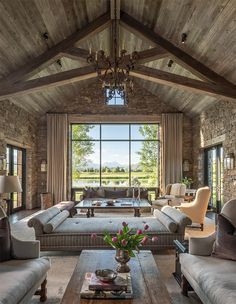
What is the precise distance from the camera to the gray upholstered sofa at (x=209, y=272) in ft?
8.06

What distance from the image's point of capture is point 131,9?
6676mm

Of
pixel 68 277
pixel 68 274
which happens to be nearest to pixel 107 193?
pixel 68 274

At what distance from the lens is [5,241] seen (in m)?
3.25

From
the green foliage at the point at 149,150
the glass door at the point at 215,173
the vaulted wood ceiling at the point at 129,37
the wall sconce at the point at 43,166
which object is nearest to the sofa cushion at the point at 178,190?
the glass door at the point at 215,173

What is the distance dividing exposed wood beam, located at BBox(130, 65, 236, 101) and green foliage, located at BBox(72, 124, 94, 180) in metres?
4.59

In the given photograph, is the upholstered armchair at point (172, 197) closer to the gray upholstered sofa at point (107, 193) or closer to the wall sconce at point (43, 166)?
the gray upholstered sofa at point (107, 193)

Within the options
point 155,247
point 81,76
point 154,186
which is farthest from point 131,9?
point 154,186

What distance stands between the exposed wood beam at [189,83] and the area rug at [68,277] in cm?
374

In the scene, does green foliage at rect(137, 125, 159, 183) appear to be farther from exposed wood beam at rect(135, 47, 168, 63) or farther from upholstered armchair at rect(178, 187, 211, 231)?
exposed wood beam at rect(135, 47, 168, 63)

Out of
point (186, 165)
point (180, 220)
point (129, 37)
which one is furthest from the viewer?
point (186, 165)

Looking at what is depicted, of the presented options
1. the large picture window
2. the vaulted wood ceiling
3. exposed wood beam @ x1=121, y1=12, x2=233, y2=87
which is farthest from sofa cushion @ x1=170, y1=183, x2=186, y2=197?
exposed wood beam @ x1=121, y1=12, x2=233, y2=87

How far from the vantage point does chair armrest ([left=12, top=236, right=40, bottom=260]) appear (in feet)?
10.9

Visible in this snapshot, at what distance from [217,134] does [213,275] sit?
6691mm

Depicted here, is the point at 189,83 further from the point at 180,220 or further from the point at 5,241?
the point at 5,241
